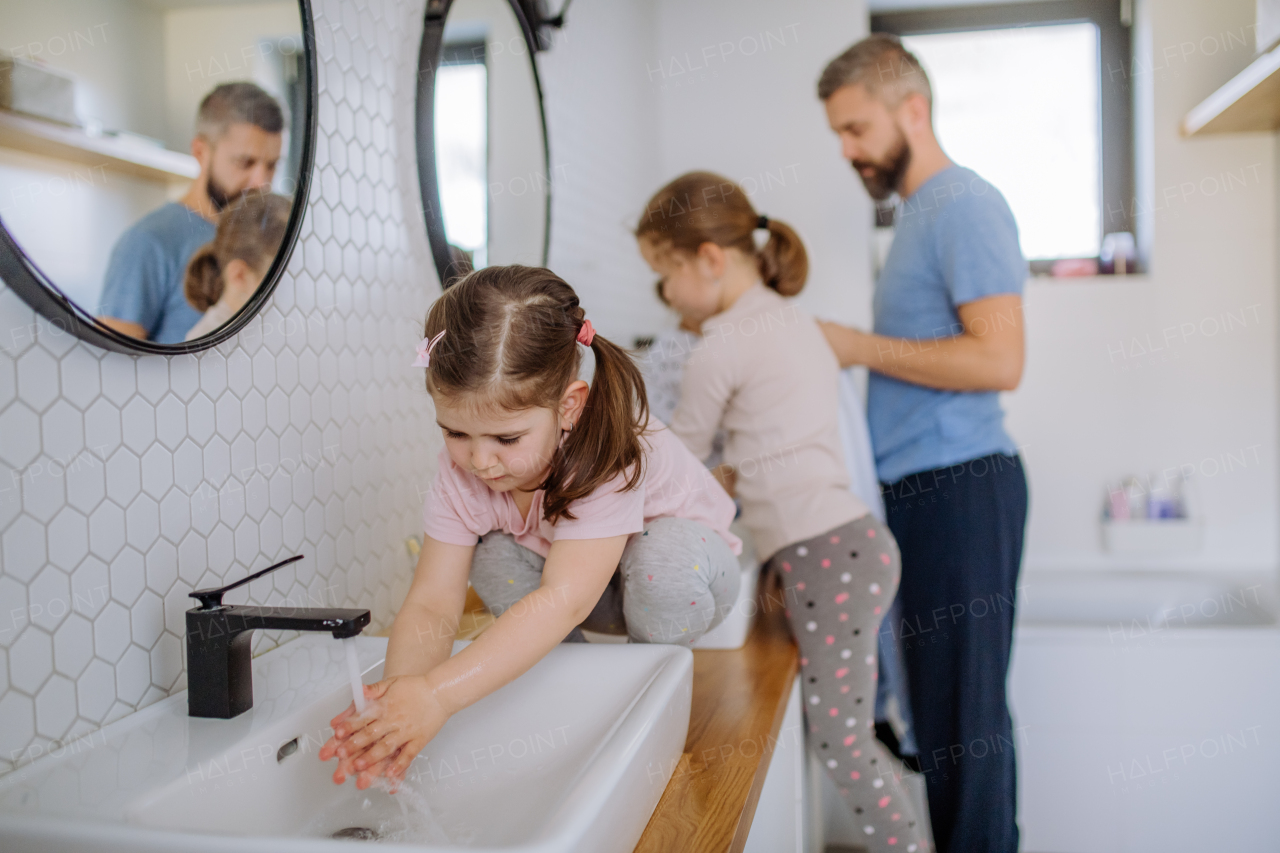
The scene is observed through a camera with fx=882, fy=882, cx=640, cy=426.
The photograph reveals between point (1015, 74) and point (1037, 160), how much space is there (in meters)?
0.26

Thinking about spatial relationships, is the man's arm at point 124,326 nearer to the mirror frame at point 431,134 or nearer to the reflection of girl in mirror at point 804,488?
the mirror frame at point 431,134

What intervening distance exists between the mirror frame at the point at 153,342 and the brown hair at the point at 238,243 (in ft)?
0.06

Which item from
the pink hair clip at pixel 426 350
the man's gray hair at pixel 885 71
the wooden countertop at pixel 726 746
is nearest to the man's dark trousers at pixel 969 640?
the wooden countertop at pixel 726 746

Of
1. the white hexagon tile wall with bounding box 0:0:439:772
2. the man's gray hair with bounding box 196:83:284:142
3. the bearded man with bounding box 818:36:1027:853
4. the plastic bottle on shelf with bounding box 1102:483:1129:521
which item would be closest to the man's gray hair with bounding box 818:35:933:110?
the bearded man with bounding box 818:36:1027:853

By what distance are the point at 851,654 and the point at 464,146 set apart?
3.06ft

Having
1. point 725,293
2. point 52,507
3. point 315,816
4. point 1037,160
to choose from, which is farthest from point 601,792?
point 1037,160

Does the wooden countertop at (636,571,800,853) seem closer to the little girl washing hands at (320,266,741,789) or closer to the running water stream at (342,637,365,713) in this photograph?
the little girl washing hands at (320,266,741,789)

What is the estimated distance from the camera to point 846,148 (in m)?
1.51

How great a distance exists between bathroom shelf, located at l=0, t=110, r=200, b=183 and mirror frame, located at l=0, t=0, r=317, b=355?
2.5 inches

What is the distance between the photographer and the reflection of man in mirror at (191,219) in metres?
0.68

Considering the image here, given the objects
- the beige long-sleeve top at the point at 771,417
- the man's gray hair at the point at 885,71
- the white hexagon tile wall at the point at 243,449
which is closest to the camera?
the white hexagon tile wall at the point at 243,449

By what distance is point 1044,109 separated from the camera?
2539mm

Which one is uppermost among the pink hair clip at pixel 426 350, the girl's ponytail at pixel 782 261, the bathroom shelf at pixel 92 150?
the bathroom shelf at pixel 92 150

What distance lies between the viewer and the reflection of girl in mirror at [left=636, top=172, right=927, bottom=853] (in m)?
1.27
